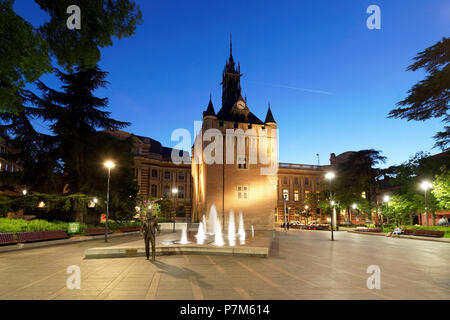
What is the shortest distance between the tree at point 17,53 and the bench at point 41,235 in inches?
355

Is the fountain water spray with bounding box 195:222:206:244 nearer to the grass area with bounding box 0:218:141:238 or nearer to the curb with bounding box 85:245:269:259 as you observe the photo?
the curb with bounding box 85:245:269:259

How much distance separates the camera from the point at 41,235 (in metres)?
18.1

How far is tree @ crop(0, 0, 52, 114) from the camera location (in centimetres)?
939

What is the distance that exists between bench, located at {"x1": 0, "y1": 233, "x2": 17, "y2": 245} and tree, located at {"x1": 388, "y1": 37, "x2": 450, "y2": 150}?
29.4 meters

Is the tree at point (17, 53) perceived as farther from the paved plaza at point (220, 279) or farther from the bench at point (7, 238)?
the bench at point (7, 238)

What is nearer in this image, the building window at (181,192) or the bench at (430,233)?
the bench at (430,233)

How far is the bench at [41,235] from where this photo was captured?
16.6m

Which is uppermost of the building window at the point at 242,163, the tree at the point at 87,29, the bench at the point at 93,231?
the tree at the point at 87,29

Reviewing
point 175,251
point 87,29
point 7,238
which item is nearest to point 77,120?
point 7,238

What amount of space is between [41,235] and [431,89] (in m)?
30.0

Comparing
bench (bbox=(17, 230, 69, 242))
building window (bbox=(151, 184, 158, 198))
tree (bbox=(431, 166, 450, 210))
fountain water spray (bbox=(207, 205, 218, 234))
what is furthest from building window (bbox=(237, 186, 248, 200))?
building window (bbox=(151, 184, 158, 198))

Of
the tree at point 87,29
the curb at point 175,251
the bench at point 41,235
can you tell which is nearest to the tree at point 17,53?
the tree at point 87,29

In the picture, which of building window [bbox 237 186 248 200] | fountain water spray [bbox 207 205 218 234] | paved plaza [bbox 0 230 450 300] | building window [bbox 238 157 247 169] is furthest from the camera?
building window [bbox 238 157 247 169]
